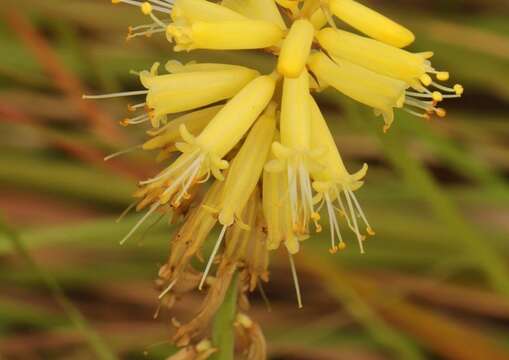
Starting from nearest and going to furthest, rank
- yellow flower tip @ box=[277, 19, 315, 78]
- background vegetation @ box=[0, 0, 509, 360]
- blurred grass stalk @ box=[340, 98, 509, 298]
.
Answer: yellow flower tip @ box=[277, 19, 315, 78] → blurred grass stalk @ box=[340, 98, 509, 298] → background vegetation @ box=[0, 0, 509, 360]

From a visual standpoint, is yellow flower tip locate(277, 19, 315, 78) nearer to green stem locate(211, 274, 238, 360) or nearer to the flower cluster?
the flower cluster

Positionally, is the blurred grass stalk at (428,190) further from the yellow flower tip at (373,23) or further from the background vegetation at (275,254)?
the yellow flower tip at (373,23)

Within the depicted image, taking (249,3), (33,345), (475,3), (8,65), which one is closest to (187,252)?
(249,3)

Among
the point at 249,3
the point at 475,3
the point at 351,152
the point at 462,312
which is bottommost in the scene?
the point at 462,312

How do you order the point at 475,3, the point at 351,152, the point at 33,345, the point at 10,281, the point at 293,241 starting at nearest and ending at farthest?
the point at 293,241 < the point at 33,345 < the point at 10,281 < the point at 351,152 < the point at 475,3

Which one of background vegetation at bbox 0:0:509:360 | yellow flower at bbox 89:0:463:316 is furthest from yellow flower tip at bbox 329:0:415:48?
background vegetation at bbox 0:0:509:360

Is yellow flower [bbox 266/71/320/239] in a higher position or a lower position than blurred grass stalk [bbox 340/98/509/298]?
higher

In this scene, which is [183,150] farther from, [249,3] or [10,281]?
[10,281]

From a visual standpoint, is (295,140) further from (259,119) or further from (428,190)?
(428,190)

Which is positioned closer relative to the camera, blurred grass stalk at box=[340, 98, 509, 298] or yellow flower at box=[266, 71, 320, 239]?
yellow flower at box=[266, 71, 320, 239]
